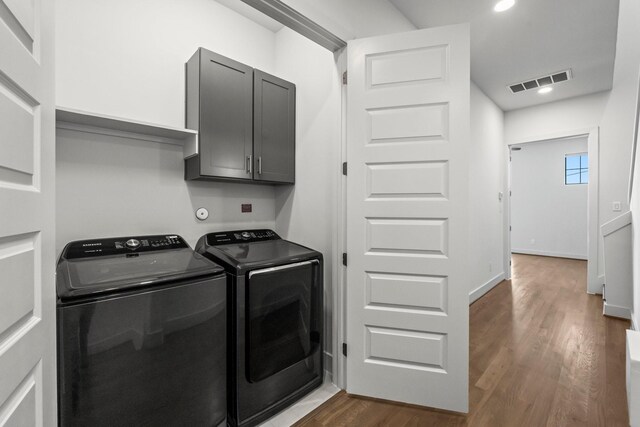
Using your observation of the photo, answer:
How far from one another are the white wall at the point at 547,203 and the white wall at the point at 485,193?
3187 mm

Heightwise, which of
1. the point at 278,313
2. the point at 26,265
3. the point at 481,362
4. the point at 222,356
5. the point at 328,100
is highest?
the point at 328,100

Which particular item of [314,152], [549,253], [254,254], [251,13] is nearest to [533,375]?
[254,254]

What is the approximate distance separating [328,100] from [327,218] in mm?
888

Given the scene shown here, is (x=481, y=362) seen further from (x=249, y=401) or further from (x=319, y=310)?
(x=249, y=401)

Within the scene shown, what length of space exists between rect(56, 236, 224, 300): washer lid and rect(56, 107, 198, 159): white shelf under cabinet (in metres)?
0.66

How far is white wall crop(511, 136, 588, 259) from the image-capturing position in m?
6.58

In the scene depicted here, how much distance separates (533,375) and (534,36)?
3.00m

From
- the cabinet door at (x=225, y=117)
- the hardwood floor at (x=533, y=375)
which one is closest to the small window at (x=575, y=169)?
the hardwood floor at (x=533, y=375)

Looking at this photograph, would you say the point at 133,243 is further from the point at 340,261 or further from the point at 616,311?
the point at 616,311

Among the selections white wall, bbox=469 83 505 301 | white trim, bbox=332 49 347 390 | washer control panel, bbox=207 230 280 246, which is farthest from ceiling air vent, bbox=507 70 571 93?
washer control panel, bbox=207 230 280 246

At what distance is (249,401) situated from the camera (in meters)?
1.64

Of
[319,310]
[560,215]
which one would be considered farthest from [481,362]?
[560,215]

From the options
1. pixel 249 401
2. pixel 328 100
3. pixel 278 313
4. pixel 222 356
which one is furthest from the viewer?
pixel 328 100

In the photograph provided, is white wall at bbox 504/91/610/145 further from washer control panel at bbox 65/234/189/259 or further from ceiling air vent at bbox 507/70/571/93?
washer control panel at bbox 65/234/189/259
